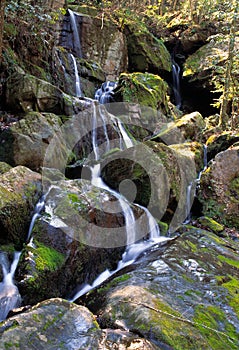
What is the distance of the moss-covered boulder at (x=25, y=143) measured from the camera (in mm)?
6723

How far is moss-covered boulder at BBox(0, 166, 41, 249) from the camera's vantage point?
4.57 metres

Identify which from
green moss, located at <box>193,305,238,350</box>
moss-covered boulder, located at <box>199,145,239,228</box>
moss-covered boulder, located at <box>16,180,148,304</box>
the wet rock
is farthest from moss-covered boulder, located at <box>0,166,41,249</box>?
moss-covered boulder, located at <box>199,145,239,228</box>

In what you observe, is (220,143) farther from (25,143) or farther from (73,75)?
(25,143)

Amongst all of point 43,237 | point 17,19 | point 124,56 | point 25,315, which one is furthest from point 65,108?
point 124,56

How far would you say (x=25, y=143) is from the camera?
6.83 m

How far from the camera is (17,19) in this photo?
915 centimetres

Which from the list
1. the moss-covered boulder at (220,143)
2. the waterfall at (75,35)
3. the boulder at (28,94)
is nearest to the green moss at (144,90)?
the moss-covered boulder at (220,143)

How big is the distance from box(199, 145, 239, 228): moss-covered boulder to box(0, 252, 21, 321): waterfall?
631 cm

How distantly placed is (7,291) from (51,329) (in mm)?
1369

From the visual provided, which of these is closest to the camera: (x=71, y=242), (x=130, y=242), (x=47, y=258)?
Answer: (x=47, y=258)

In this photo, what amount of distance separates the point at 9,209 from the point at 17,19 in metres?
7.04

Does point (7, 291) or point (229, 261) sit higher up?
point (7, 291)

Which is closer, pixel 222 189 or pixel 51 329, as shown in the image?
pixel 51 329

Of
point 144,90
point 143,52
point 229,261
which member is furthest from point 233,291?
point 143,52
